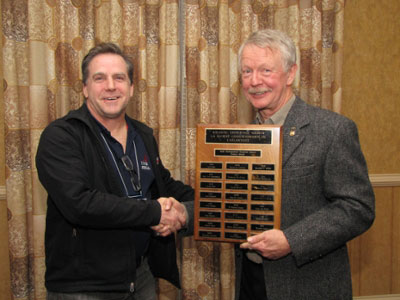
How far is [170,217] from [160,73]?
3.87 ft

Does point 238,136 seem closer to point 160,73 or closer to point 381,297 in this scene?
point 160,73

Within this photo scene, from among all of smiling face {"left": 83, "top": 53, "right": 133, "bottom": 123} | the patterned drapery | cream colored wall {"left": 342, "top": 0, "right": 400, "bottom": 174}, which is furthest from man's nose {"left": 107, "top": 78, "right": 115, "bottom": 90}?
cream colored wall {"left": 342, "top": 0, "right": 400, "bottom": 174}

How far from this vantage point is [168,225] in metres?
1.66

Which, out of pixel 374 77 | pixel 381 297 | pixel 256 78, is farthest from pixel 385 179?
pixel 256 78

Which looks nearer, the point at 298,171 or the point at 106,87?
the point at 298,171

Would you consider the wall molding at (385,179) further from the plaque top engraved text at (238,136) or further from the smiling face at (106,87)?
the smiling face at (106,87)

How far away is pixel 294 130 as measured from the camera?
56.2 inches

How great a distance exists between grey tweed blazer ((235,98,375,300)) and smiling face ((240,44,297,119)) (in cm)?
10

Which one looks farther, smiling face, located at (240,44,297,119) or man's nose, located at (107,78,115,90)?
man's nose, located at (107,78,115,90)

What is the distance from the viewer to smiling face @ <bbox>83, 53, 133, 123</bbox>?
163 cm

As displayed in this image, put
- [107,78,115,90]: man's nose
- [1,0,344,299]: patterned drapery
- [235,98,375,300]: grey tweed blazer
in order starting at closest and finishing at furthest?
[235,98,375,300]: grey tweed blazer < [107,78,115,90]: man's nose < [1,0,344,299]: patterned drapery

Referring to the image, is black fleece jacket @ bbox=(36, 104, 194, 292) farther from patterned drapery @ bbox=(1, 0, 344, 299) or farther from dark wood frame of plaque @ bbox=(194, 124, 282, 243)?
patterned drapery @ bbox=(1, 0, 344, 299)

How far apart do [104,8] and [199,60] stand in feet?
2.54

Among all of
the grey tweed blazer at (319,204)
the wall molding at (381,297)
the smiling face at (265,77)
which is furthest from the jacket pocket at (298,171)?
the wall molding at (381,297)
